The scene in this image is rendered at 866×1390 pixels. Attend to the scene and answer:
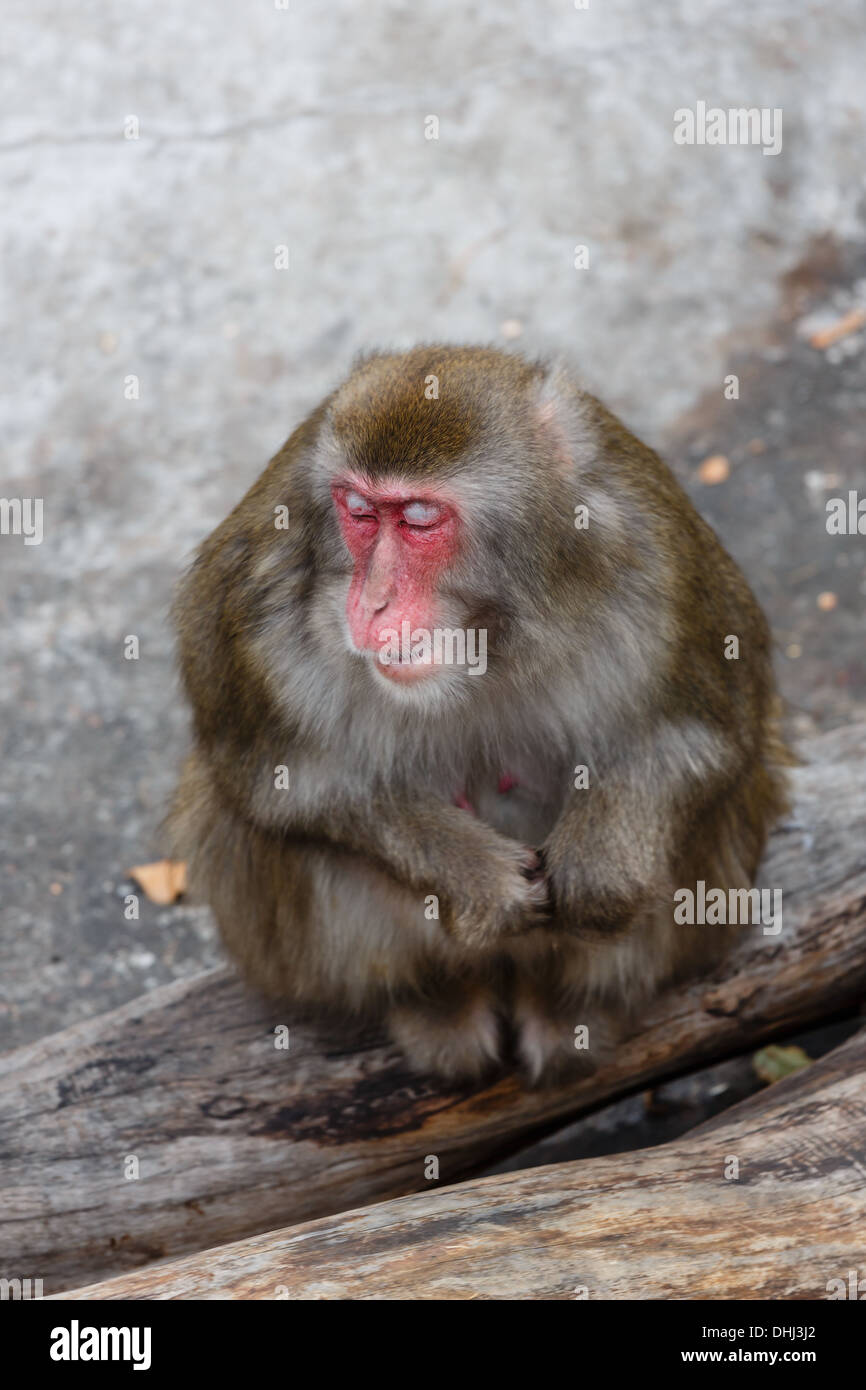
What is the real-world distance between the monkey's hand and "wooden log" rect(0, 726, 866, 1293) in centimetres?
66

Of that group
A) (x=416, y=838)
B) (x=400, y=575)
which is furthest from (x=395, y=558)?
(x=416, y=838)

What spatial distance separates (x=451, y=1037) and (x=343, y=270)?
4962mm

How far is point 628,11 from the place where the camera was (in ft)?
27.0

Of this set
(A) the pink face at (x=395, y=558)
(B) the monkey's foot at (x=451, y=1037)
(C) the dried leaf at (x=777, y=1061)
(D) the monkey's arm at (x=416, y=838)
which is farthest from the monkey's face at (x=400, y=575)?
(C) the dried leaf at (x=777, y=1061)

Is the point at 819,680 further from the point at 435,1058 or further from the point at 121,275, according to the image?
the point at 121,275

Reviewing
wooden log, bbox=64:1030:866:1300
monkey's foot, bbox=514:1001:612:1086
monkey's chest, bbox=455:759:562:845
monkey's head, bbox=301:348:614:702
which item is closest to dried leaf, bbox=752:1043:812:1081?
monkey's foot, bbox=514:1001:612:1086

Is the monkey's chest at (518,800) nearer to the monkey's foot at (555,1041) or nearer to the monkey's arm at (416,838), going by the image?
the monkey's arm at (416,838)

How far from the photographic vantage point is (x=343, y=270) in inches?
299

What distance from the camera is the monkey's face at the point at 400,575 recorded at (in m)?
2.98

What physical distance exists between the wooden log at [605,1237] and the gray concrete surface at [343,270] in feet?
9.00

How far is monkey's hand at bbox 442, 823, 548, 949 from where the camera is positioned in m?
3.29

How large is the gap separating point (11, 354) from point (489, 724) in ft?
15.9

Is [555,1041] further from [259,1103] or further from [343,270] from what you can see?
[343,270]

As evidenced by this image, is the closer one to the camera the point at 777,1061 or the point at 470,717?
the point at 470,717
